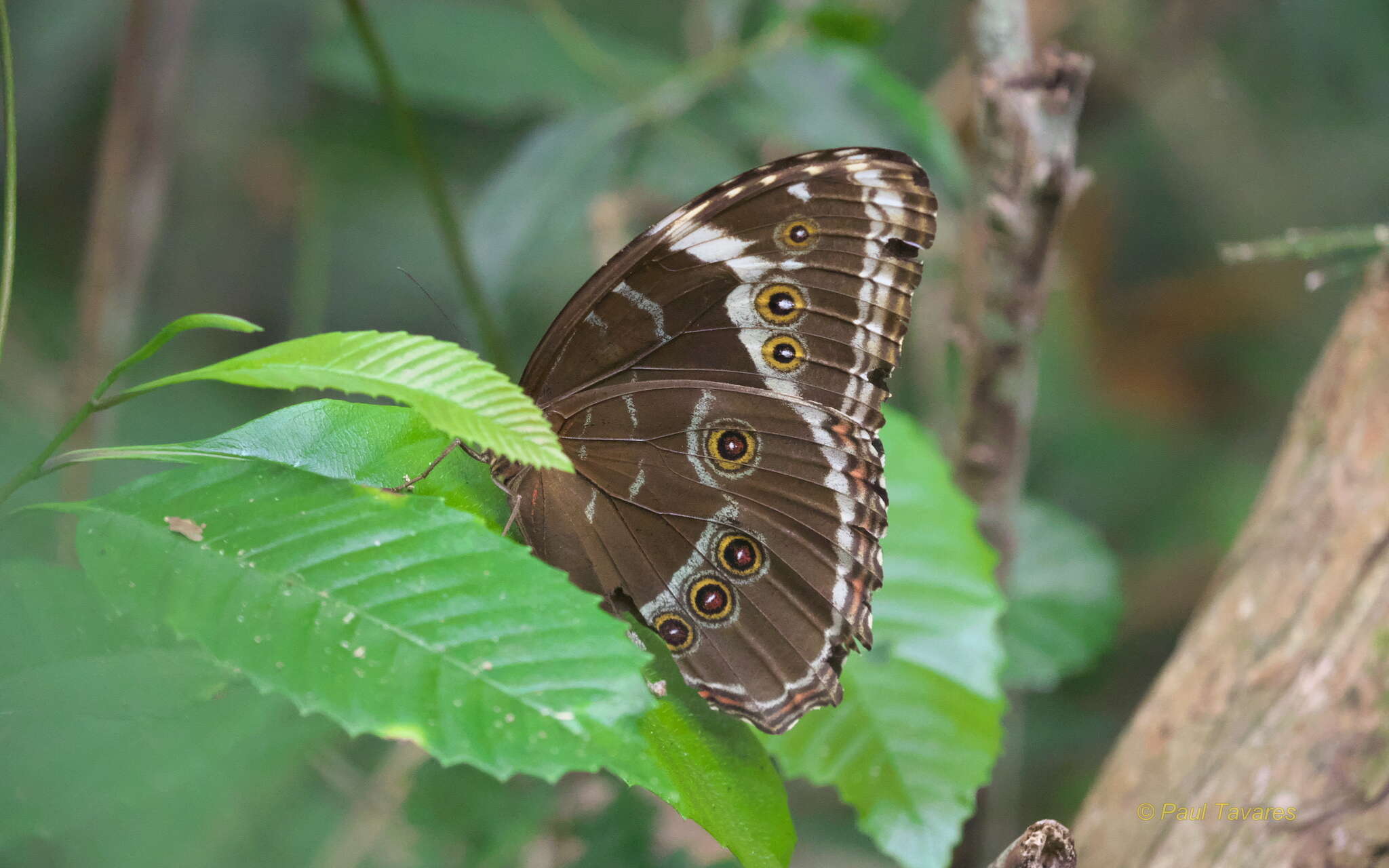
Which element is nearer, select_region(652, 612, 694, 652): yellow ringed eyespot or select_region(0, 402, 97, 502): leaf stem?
select_region(0, 402, 97, 502): leaf stem

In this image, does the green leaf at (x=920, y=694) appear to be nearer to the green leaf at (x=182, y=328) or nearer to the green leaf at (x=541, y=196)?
the green leaf at (x=182, y=328)

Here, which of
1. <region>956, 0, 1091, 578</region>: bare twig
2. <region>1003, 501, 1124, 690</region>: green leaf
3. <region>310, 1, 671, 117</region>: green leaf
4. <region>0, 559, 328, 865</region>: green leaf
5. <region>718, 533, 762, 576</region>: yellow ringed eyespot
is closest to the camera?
<region>0, 559, 328, 865</region>: green leaf

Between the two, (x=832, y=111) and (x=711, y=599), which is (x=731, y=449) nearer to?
(x=711, y=599)

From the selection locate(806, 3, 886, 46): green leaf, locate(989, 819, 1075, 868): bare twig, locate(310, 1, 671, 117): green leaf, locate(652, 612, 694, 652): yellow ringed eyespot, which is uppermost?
locate(806, 3, 886, 46): green leaf

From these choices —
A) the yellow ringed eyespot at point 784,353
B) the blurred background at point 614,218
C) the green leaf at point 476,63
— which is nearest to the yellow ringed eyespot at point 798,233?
the yellow ringed eyespot at point 784,353

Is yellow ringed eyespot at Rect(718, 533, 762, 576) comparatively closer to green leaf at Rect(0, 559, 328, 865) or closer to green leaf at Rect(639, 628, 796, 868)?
green leaf at Rect(639, 628, 796, 868)

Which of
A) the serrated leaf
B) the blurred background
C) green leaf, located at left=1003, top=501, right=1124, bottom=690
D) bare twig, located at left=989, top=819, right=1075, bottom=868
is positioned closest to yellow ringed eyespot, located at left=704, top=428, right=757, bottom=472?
the serrated leaf

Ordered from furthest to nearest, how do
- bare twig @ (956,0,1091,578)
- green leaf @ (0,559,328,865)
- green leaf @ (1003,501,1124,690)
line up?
green leaf @ (1003,501,1124,690) → bare twig @ (956,0,1091,578) → green leaf @ (0,559,328,865)
